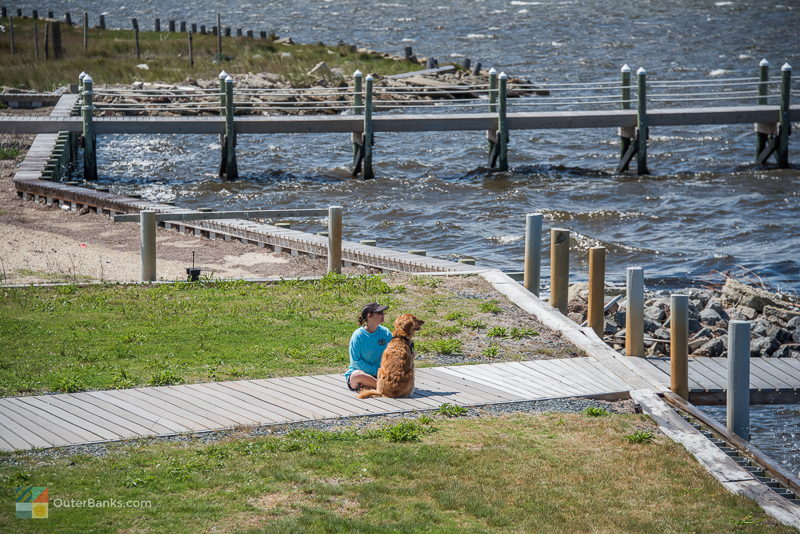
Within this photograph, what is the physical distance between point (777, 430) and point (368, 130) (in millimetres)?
16778

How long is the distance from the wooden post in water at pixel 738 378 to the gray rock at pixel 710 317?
568 cm

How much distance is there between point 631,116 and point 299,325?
17779 mm

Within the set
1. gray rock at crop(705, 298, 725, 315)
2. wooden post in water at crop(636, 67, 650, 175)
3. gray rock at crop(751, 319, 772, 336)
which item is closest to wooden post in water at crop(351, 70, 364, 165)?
wooden post in water at crop(636, 67, 650, 175)

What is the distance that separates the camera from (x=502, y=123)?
27.6 meters

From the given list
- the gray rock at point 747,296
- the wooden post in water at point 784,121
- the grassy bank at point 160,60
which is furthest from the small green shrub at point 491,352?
the grassy bank at point 160,60

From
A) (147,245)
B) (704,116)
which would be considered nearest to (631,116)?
(704,116)

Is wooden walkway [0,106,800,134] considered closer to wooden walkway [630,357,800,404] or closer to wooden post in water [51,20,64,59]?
wooden walkway [630,357,800,404]

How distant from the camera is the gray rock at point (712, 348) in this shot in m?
13.3

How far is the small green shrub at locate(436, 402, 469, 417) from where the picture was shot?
9.19 meters

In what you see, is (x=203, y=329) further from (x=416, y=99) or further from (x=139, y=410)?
(x=416, y=99)

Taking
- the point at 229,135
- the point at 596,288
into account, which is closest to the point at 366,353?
the point at 596,288

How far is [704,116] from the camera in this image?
27.7 m

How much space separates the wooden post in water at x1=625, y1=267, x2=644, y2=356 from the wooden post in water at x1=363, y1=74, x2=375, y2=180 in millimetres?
16154

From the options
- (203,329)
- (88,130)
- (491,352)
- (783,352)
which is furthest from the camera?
(88,130)
